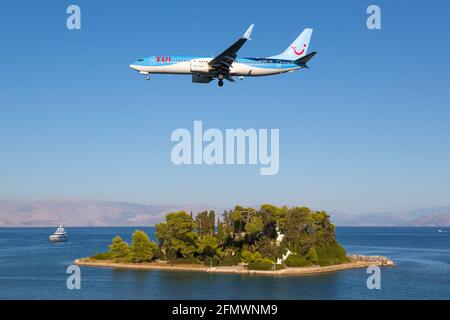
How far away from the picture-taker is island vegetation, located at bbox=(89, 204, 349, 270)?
123 metres

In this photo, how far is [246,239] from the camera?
125250 mm

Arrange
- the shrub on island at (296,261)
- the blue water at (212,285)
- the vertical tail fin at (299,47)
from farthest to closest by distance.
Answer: the shrub on island at (296,261)
the blue water at (212,285)
the vertical tail fin at (299,47)

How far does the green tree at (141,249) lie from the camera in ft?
427

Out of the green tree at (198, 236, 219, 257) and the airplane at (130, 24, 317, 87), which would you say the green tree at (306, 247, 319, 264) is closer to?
the green tree at (198, 236, 219, 257)

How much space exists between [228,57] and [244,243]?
2712 inches

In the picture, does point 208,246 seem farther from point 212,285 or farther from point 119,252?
point 119,252

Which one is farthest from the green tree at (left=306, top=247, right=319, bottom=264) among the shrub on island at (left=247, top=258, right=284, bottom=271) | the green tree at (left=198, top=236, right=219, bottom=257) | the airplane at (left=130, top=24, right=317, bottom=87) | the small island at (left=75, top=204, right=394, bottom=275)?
the airplane at (left=130, top=24, right=317, bottom=87)

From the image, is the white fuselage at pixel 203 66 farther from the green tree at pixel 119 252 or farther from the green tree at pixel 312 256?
the green tree at pixel 119 252

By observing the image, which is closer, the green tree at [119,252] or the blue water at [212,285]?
the blue water at [212,285]

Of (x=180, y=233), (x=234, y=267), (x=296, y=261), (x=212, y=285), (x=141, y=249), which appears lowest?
(x=212, y=285)

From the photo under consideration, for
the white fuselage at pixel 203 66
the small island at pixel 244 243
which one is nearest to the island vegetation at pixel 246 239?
the small island at pixel 244 243

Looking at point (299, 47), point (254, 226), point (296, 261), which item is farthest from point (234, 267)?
point (299, 47)

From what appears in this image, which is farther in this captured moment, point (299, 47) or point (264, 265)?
point (264, 265)

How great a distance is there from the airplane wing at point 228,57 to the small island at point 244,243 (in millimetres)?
59920
